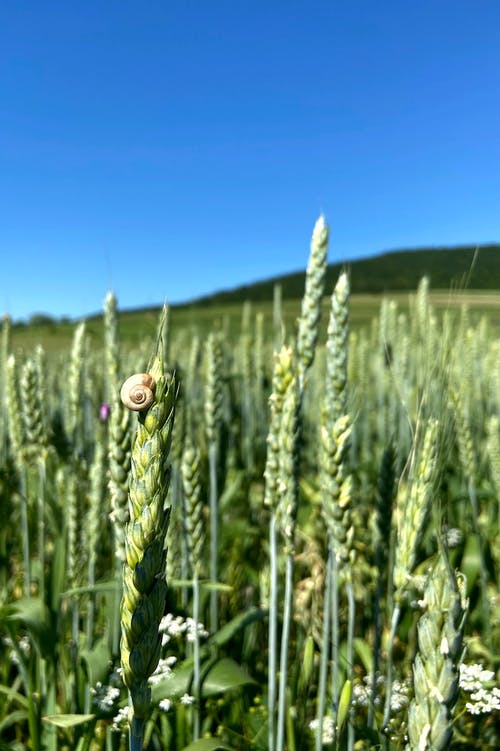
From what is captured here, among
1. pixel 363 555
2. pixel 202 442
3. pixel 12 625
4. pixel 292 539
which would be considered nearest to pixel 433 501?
pixel 292 539

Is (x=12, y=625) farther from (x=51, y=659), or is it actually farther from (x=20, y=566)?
(x=20, y=566)

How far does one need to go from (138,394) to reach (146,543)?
0.61 ft

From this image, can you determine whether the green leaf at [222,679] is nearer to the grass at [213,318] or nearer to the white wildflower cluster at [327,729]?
the white wildflower cluster at [327,729]

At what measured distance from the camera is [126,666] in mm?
796

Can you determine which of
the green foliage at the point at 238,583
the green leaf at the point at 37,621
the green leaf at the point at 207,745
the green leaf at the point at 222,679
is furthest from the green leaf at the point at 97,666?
the green leaf at the point at 207,745

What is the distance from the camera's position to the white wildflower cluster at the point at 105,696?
154 centimetres

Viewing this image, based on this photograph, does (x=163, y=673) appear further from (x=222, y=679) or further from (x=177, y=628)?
(x=222, y=679)

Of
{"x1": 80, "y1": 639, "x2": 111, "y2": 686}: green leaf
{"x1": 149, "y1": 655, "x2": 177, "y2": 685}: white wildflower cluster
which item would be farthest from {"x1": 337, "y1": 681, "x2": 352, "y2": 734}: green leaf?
{"x1": 80, "y1": 639, "x2": 111, "y2": 686}: green leaf

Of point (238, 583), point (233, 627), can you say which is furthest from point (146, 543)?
point (238, 583)

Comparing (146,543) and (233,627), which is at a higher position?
(146,543)

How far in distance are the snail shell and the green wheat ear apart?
1 cm

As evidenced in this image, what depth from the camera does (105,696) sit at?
160 cm

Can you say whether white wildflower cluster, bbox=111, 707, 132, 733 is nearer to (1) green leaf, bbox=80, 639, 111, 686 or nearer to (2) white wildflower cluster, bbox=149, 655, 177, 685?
(2) white wildflower cluster, bbox=149, 655, 177, 685

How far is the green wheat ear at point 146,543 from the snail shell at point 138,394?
0.03 feet
